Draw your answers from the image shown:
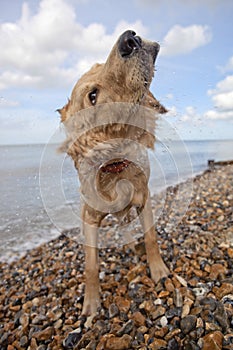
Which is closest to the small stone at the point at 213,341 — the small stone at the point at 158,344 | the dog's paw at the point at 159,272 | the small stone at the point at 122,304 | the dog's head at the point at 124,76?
the small stone at the point at 158,344

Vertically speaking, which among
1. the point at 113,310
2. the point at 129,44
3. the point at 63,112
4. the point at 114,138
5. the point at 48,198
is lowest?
the point at 113,310

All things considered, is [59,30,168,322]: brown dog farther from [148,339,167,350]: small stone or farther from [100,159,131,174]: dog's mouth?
[148,339,167,350]: small stone

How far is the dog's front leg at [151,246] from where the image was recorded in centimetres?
279

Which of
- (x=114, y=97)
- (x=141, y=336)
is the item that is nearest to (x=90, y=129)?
(x=114, y=97)

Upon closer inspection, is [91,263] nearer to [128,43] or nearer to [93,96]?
[93,96]

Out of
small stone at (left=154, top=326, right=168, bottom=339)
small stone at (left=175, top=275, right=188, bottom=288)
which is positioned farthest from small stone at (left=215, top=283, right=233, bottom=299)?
small stone at (left=154, top=326, right=168, bottom=339)

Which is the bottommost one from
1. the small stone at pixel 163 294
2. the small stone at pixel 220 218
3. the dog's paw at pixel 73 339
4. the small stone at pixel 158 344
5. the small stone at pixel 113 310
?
the dog's paw at pixel 73 339

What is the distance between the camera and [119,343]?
1964mm

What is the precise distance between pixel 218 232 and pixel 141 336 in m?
1.99

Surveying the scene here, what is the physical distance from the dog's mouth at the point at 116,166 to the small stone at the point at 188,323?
48.0 inches

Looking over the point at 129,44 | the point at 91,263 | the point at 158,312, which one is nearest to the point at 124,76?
the point at 129,44

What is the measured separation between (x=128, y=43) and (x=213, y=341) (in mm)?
1861

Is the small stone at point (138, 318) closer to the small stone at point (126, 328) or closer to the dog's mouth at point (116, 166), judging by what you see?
the small stone at point (126, 328)

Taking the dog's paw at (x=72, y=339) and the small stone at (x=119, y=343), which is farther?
the dog's paw at (x=72, y=339)
